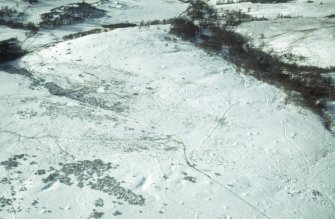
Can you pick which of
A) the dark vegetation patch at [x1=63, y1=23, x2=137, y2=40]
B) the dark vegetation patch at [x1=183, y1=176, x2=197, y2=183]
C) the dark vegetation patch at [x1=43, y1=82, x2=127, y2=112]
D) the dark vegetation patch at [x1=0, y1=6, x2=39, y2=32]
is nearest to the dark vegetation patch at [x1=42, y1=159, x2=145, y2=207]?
the dark vegetation patch at [x1=183, y1=176, x2=197, y2=183]

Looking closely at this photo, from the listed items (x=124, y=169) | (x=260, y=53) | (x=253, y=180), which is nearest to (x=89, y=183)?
(x=124, y=169)

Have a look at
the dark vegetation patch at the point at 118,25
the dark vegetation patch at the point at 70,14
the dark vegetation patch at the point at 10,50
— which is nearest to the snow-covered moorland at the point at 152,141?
the dark vegetation patch at the point at 10,50

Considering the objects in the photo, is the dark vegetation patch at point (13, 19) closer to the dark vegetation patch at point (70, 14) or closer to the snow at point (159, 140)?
the dark vegetation patch at point (70, 14)

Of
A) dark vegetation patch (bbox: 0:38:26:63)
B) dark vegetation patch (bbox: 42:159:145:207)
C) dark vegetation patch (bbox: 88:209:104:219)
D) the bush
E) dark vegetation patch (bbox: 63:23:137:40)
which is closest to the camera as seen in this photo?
dark vegetation patch (bbox: 88:209:104:219)

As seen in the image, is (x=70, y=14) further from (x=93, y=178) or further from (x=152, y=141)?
(x=93, y=178)

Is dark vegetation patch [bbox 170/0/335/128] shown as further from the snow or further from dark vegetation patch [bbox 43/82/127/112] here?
dark vegetation patch [bbox 43/82/127/112]

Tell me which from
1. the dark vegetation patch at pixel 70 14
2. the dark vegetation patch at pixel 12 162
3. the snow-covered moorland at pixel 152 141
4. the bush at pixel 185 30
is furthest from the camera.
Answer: the dark vegetation patch at pixel 70 14
